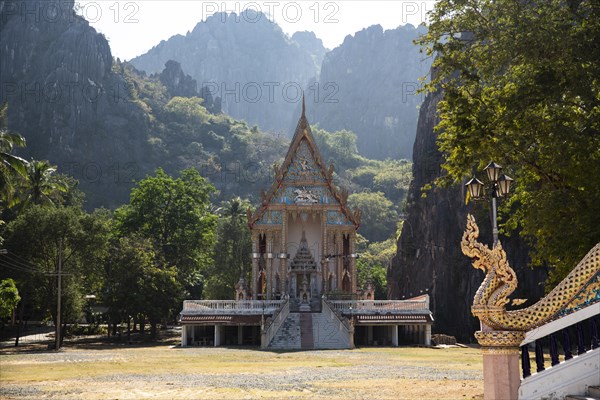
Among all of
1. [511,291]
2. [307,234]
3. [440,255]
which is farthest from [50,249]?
[511,291]

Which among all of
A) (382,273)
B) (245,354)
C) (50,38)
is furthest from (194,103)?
(245,354)

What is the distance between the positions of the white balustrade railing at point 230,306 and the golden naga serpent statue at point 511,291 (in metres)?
31.0

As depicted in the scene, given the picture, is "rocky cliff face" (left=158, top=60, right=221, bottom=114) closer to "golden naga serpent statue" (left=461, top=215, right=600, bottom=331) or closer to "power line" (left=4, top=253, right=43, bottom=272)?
"power line" (left=4, top=253, right=43, bottom=272)

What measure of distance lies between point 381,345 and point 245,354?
1172 cm

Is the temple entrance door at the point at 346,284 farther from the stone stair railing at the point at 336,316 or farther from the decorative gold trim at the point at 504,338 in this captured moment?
the decorative gold trim at the point at 504,338

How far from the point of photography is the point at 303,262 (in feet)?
156

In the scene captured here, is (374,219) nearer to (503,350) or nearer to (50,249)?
(50,249)

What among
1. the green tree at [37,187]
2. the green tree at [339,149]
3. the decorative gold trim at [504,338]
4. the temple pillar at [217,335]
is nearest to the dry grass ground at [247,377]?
the decorative gold trim at [504,338]

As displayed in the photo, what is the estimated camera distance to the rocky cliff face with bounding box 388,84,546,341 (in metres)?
49.2

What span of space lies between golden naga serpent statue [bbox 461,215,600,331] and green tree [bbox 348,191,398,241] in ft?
365

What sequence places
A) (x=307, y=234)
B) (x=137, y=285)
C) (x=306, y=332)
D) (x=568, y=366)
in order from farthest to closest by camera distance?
(x=307, y=234) → (x=137, y=285) → (x=306, y=332) → (x=568, y=366)

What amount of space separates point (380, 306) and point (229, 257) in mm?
29875

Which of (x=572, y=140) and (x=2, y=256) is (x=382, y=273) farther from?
(x=572, y=140)

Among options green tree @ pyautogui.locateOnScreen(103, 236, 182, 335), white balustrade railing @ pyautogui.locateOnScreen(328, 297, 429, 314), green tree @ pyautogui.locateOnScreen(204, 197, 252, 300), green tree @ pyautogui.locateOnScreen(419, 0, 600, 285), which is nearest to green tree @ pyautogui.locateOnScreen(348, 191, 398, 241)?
green tree @ pyautogui.locateOnScreen(204, 197, 252, 300)
